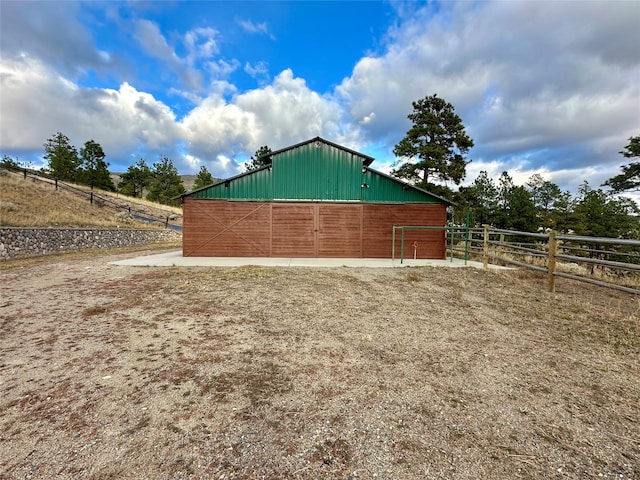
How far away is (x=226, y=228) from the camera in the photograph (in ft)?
47.4

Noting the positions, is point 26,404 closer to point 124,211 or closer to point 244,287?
point 244,287

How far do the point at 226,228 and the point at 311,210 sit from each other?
171 inches

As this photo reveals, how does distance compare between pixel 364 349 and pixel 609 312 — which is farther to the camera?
pixel 609 312

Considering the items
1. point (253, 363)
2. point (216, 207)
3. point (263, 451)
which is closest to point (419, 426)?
point (263, 451)

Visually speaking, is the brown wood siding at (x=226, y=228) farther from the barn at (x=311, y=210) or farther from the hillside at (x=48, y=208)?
the hillside at (x=48, y=208)

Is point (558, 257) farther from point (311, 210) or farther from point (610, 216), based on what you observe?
point (610, 216)

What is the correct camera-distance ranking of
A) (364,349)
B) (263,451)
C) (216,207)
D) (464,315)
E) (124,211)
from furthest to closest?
1. (124,211)
2. (216,207)
3. (464,315)
4. (364,349)
5. (263,451)

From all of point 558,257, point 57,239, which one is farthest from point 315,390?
point 57,239

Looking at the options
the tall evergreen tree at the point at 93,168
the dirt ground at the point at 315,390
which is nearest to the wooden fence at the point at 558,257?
the dirt ground at the point at 315,390

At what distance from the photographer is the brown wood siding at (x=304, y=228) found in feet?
47.3

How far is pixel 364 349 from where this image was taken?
3674mm

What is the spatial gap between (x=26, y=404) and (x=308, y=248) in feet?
40.5

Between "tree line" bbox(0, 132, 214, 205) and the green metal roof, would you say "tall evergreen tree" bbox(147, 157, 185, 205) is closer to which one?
"tree line" bbox(0, 132, 214, 205)

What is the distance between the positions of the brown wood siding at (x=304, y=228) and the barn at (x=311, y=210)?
0.16ft
